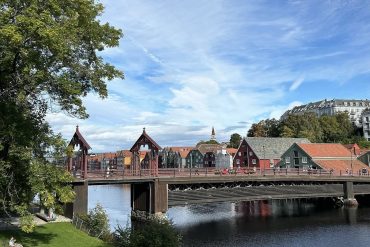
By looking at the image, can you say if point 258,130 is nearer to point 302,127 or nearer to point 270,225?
point 302,127

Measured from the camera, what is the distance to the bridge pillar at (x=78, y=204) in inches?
1640

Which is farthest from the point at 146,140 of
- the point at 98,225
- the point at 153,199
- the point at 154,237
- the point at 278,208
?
the point at 154,237

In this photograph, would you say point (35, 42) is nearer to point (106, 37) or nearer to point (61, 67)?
point (61, 67)

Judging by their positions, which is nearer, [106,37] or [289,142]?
[106,37]

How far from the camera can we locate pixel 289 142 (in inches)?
4102

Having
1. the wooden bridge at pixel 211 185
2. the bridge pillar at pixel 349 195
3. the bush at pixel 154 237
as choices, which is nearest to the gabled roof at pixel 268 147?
the wooden bridge at pixel 211 185

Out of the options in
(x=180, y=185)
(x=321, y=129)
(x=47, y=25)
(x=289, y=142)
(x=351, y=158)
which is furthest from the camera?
(x=321, y=129)

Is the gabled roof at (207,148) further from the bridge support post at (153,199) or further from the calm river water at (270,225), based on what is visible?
the bridge support post at (153,199)

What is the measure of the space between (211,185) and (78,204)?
61.9 feet

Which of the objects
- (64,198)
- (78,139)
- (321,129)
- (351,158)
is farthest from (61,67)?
(321,129)

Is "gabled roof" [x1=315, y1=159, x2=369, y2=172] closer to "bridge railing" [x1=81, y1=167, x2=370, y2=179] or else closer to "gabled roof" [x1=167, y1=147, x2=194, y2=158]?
"bridge railing" [x1=81, y1=167, x2=370, y2=179]

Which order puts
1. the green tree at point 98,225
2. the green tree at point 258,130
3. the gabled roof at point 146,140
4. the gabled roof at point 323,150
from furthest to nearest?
the green tree at point 258,130 < the gabled roof at point 323,150 < the gabled roof at point 146,140 < the green tree at point 98,225

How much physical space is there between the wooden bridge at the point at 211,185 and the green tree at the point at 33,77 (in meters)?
21.8

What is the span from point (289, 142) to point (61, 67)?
8819cm
